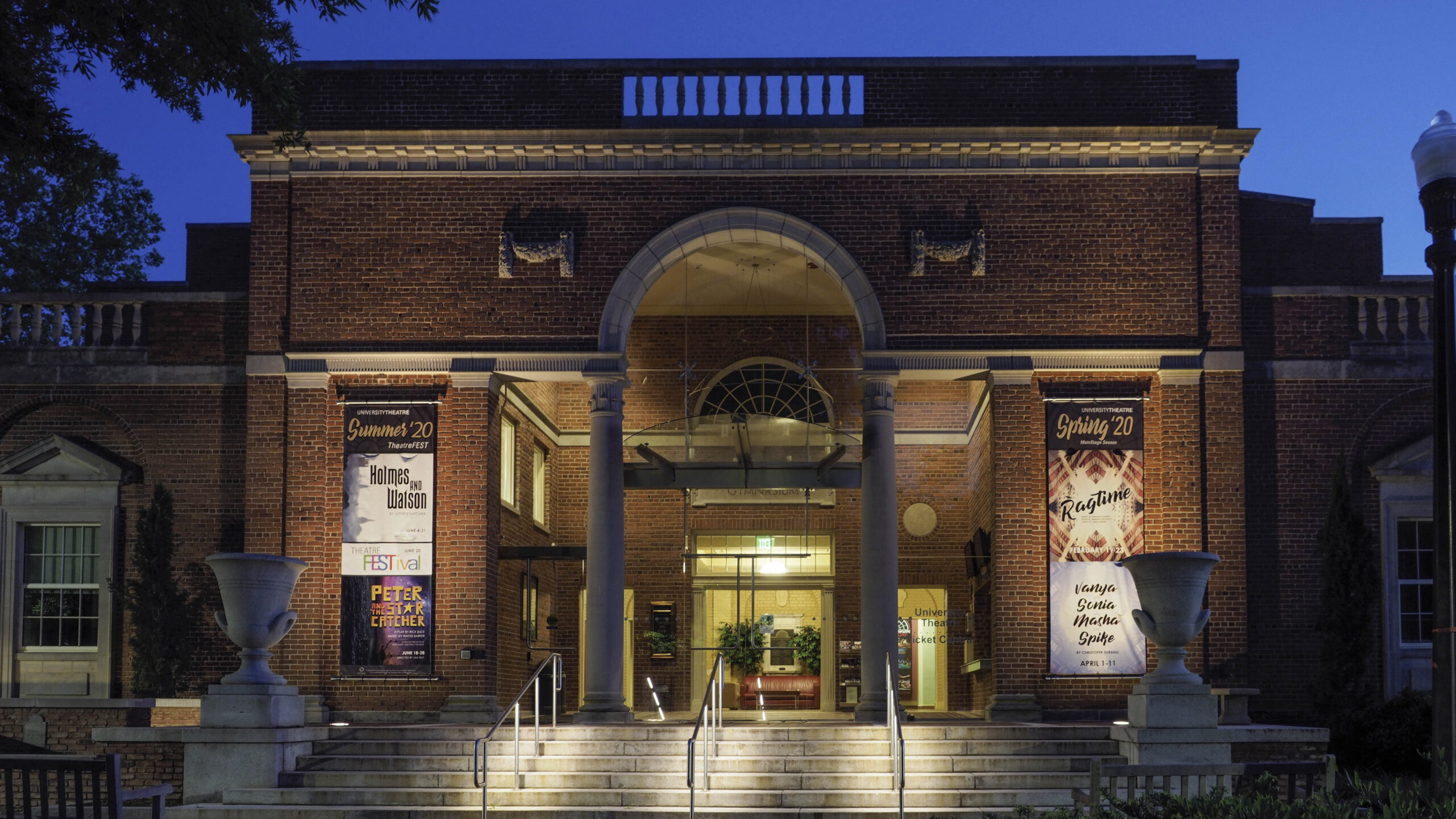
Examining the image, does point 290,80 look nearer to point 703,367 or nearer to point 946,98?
point 946,98

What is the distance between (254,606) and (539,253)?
6.54 metres

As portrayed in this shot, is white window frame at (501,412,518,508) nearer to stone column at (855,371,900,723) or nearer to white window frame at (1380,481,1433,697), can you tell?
stone column at (855,371,900,723)

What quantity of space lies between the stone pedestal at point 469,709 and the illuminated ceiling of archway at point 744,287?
6798mm

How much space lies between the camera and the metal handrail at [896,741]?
14.3 m

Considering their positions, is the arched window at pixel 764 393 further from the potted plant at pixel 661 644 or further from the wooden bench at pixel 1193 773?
the wooden bench at pixel 1193 773

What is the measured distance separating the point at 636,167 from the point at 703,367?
6.26m

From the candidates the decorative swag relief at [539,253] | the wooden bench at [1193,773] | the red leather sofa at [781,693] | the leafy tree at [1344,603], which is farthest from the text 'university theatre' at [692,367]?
the wooden bench at [1193,773]

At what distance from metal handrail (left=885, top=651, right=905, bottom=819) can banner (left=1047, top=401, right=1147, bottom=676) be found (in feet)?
9.35

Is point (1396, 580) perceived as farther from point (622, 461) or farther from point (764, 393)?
point (622, 461)

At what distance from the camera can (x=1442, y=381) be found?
976cm

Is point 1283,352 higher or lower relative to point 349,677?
higher

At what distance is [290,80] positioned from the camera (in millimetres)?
11500

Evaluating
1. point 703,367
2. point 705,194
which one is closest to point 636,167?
point 705,194

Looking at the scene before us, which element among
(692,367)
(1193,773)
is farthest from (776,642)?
(1193,773)
